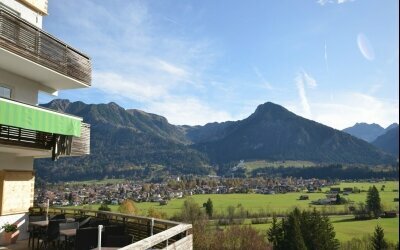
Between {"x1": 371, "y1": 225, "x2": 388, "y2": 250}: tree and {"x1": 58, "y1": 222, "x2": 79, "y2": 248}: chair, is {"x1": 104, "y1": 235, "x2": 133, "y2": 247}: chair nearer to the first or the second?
{"x1": 58, "y1": 222, "x2": 79, "y2": 248}: chair

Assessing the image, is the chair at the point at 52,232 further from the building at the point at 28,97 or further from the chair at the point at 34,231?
the building at the point at 28,97

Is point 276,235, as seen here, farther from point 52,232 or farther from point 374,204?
point 52,232

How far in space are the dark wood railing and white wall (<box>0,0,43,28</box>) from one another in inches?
84.3

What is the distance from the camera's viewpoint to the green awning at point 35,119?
11.9 m

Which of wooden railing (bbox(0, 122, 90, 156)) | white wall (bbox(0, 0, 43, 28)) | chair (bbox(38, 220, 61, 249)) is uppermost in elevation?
white wall (bbox(0, 0, 43, 28))

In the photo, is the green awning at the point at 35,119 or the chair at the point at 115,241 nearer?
the chair at the point at 115,241

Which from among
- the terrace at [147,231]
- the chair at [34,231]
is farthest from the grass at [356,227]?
the chair at [34,231]

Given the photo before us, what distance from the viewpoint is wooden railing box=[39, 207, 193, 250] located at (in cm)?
822

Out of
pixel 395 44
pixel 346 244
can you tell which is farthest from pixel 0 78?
pixel 346 244

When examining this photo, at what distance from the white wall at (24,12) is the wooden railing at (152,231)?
337 inches

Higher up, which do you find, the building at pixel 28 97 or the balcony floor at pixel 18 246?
the building at pixel 28 97

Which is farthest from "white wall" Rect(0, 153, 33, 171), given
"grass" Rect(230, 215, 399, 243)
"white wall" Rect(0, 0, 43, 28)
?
"grass" Rect(230, 215, 399, 243)

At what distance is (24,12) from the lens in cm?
1741

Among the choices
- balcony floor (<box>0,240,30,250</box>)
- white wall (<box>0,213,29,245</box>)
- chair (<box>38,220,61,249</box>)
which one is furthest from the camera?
white wall (<box>0,213,29,245</box>)
